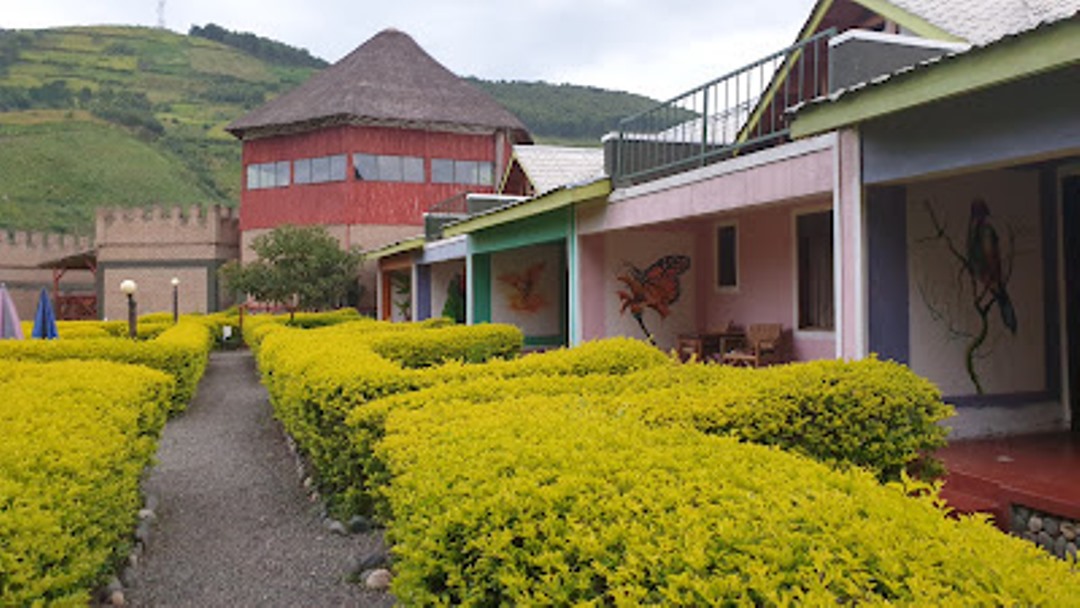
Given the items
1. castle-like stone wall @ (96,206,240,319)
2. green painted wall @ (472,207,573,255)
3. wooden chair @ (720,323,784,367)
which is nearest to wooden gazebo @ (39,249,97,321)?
castle-like stone wall @ (96,206,240,319)

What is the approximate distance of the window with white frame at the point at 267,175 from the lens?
113ft

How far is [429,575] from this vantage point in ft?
9.73

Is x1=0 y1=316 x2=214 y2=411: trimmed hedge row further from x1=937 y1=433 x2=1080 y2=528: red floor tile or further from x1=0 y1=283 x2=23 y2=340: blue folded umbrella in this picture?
x1=937 y1=433 x2=1080 y2=528: red floor tile

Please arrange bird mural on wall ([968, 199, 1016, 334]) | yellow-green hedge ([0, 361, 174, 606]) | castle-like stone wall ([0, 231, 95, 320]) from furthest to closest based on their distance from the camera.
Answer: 1. castle-like stone wall ([0, 231, 95, 320])
2. bird mural on wall ([968, 199, 1016, 334])
3. yellow-green hedge ([0, 361, 174, 606])

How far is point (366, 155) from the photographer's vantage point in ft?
110

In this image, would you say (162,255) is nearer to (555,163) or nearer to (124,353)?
(555,163)

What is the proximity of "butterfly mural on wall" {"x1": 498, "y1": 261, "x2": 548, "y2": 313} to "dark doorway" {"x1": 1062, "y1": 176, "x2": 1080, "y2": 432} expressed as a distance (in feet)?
41.3

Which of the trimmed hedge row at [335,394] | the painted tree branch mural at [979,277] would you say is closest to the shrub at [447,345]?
the trimmed hedge row at [335,394]

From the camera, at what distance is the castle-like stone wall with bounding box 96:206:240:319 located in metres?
37.4

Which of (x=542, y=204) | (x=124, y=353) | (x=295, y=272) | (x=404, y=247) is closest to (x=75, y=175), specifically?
(x=295, y=272)

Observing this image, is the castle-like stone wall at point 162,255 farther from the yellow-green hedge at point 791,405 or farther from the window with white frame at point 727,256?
the yellow-green hedge at point 791,405

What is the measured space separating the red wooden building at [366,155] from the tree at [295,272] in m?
3.95

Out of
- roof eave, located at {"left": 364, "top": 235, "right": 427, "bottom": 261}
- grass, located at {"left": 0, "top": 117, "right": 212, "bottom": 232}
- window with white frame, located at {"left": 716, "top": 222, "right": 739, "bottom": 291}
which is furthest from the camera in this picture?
grass, located at {"left": 0, "top": 117, "right": 212, "bottom": 232}

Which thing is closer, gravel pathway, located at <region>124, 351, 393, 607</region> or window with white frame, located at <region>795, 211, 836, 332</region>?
gravel pathway, located at <region>124, 351, 393, 607</region>
